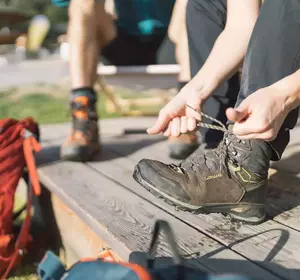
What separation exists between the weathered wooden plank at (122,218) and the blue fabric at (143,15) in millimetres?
802

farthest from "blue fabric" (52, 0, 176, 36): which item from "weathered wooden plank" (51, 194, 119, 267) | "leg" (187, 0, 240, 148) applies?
"weathered wooden plank" (51, 194, 119, 267)

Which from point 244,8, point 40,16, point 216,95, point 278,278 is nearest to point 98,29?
point 216,95

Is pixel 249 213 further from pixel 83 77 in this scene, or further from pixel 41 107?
pixel 41 107

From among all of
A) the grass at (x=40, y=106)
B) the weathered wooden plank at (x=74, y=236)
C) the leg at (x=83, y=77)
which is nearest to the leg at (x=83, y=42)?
the leg at (x=83, y=77)

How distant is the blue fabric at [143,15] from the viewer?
2.07 meters

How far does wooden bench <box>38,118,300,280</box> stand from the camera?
0.86 metres

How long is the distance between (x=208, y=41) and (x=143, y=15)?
78cm

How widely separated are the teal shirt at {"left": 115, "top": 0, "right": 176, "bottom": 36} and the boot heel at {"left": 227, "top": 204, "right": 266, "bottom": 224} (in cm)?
128

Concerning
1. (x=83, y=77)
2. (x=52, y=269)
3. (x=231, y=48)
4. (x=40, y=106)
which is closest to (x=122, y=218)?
(x=52, y=269)

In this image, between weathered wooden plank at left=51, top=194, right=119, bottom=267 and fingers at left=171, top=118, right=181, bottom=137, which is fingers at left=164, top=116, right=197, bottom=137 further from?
weathered wooden plank at left=51, top=194, right=119, bottom=267

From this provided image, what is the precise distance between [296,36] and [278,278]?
0.47 metres

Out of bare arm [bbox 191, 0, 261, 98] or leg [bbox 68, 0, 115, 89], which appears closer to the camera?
bare arm [bbox 191, 0, 261, 98]

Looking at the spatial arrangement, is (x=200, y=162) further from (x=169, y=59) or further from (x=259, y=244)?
(x=169, y=59)

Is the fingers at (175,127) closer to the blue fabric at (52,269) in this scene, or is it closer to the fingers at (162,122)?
the fingers at (162,122)
